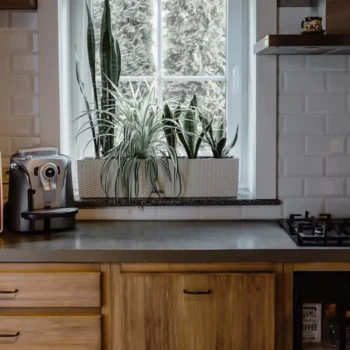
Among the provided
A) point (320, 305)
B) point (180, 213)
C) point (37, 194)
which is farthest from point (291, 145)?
point (37, 194)

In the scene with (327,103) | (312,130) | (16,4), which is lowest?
(312,130)

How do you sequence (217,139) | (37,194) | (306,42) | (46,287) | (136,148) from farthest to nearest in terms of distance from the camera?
(217,139), (136,148), (37,194), (306,42), (46,287)

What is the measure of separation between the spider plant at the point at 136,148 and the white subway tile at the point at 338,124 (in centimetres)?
67

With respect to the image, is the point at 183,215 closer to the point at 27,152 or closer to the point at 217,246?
the point at 217,246

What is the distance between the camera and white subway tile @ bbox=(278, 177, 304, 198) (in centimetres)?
269

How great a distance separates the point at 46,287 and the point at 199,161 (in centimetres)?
88

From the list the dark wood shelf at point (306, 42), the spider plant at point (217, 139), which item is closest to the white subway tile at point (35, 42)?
the spider plant at point (217, 139)

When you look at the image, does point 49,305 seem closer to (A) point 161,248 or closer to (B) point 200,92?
(A) point 161,248

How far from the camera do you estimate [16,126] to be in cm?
269

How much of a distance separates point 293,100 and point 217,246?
827 mm

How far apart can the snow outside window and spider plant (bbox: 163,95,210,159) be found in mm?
213

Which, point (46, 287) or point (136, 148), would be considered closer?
point (46, 287)

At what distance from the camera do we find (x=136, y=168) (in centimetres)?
260

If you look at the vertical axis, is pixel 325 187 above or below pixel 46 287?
above
